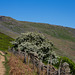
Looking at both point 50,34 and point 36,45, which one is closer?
point 36,45

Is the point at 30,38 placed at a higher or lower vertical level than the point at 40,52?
higher

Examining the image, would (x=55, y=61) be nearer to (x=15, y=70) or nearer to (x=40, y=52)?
(x=40, y=52)

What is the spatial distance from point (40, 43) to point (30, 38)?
2.76 meters

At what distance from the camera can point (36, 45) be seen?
34.8 m

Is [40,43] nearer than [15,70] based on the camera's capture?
No

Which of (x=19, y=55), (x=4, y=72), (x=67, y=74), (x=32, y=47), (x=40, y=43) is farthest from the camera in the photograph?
(x=40, y=43)

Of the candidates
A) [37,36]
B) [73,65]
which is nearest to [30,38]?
[37,36]

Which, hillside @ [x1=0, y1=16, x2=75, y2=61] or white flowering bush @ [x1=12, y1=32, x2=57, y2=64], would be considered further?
hillside @ [x1=0, y1=16, x2=75, y2=61]

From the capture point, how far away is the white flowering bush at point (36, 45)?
109 feet

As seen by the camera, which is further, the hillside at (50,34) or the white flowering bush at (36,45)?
the hillside at (50,34)

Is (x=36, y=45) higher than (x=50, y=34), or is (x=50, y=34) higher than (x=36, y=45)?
(x=50, y=34)

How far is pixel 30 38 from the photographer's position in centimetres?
3600

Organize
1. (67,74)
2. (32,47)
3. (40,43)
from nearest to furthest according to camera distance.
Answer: (67,74) → (32,47) → (40,43)

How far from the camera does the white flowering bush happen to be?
33.1m
